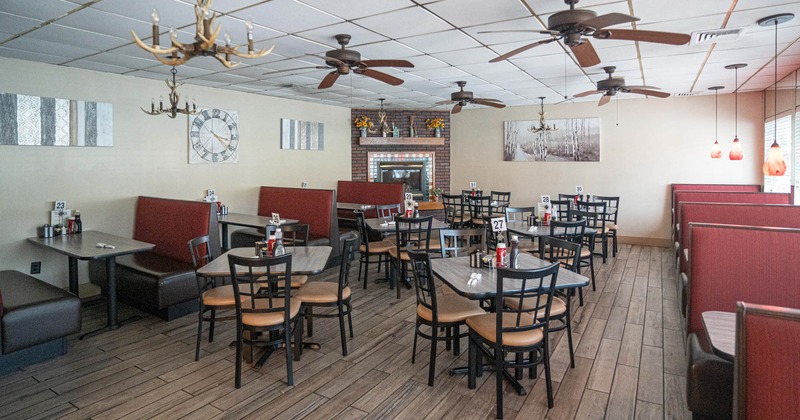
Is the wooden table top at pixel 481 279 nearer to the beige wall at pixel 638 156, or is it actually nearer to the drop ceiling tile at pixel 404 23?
the drop ceiling tile at pixel 404 23

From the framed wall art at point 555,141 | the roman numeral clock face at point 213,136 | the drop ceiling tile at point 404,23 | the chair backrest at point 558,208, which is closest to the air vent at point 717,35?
the drop ceiling tile at point 404,23

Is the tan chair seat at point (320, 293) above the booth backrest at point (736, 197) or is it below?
below

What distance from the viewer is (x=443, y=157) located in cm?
1034

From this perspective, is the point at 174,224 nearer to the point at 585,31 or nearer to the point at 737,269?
the point at 585,31

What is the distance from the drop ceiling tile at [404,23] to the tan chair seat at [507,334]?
252cm

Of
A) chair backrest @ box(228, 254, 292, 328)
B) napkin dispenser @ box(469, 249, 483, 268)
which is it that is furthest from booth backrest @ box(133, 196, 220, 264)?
napkin dispenser @ box(469, 249, 483, 268)

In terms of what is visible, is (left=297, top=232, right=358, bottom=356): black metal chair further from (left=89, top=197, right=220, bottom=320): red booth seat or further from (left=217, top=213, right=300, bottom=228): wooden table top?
(left=217, top=213, right=300, bottom=228): wooden table top

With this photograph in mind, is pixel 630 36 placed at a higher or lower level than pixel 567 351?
higher

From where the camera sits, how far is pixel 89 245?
470 cm

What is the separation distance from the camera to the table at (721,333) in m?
1.94

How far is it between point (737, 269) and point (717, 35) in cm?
249

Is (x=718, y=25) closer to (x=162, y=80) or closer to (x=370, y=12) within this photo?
(x=370, y=12)

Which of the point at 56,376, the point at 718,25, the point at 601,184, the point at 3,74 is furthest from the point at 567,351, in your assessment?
the point at 3,74

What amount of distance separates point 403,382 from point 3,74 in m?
5.59
